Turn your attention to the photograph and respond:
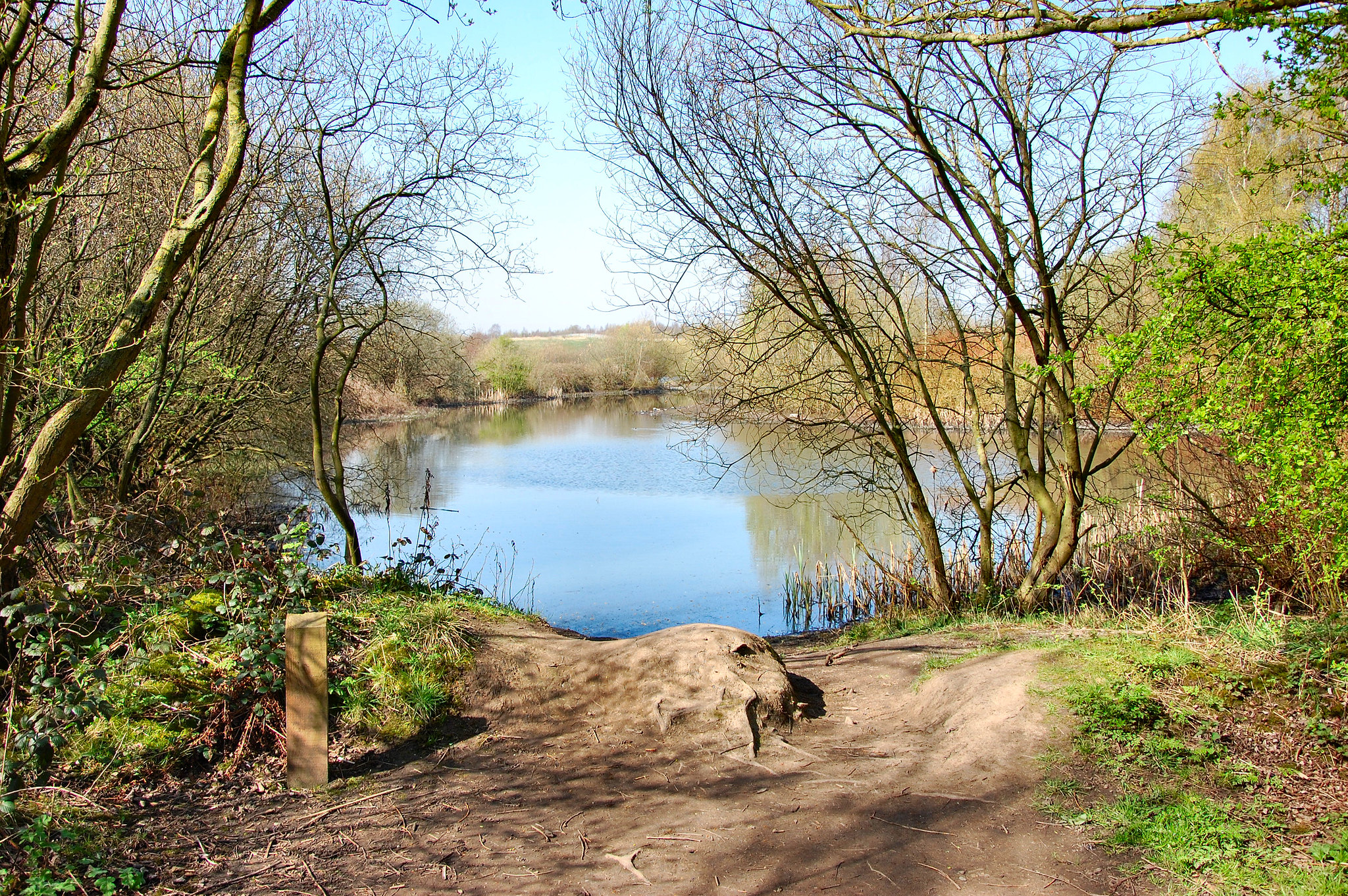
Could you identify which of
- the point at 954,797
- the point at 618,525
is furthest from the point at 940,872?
the point at 618,525

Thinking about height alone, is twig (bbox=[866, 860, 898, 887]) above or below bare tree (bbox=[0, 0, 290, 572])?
below

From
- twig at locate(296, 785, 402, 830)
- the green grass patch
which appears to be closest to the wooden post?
twig at locate(296, 785, 402, 830)

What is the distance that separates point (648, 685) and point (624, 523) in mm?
11831

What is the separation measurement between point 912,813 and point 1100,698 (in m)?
1.38

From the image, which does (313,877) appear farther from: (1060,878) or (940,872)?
(1060,878)

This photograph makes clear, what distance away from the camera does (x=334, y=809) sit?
14.0 feet

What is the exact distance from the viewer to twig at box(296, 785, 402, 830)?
4.15 metres

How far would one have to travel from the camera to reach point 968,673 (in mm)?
5641

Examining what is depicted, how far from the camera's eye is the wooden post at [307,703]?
445 cm

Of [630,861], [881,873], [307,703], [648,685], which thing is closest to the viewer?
[881,873]

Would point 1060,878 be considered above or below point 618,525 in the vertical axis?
above

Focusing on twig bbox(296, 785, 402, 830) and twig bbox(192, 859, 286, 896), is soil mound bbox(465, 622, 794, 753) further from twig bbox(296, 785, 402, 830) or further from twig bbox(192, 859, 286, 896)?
twig bbox(192, 859, 286, 896)

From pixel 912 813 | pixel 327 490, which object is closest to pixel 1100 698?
pixel 912 813

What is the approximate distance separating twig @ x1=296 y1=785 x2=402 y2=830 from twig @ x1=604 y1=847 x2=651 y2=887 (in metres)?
1.27
